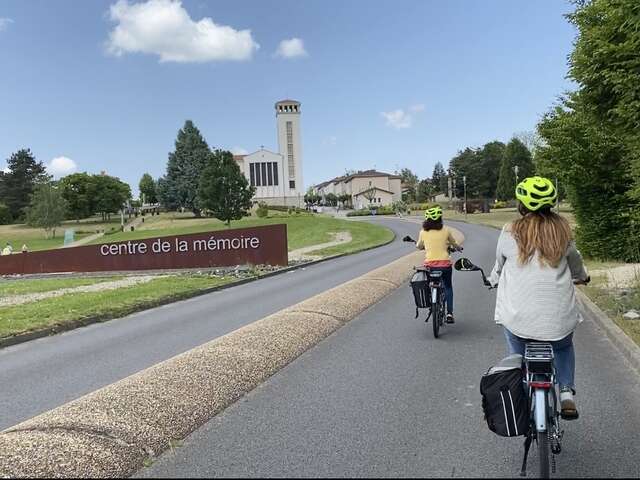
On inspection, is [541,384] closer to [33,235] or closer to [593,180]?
[593,180]

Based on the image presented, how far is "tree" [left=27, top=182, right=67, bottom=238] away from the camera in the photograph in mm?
84750

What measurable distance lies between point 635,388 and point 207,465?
4.17m

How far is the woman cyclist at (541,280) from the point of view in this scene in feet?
12.4

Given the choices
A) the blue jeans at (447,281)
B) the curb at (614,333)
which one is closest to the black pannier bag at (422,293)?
the blue jeans at (447,281)

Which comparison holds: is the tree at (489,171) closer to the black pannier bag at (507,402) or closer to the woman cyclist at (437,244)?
the woman cyclist at (437,244)

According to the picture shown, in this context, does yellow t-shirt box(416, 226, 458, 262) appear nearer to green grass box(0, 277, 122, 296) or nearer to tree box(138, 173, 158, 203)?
green grass box(0, 277, 122, 296)

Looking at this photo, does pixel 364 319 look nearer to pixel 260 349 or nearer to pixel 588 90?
pixel 260 349

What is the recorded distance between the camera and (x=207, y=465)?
4.14m

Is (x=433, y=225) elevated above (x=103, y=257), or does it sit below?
above

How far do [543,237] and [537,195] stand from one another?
273 mm

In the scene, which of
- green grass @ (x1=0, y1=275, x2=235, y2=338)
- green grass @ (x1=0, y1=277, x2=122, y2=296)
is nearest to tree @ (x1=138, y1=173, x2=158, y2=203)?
green grass @ (x1=0, y1=277, x2=122, y2=296)

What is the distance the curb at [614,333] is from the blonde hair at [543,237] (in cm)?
341

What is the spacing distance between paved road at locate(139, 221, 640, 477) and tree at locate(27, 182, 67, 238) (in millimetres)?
86065

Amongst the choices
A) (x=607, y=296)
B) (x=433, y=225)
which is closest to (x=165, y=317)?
(x=433, y=225)
